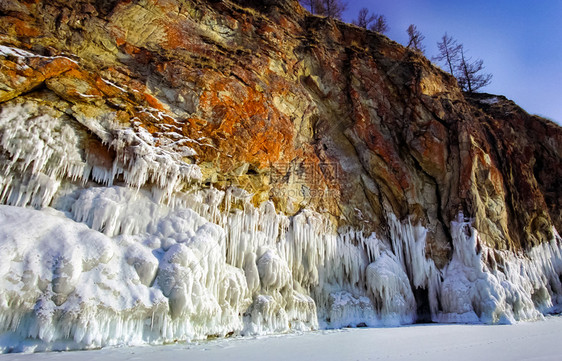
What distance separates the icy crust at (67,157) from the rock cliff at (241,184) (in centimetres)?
4

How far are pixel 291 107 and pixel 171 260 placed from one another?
8.48 metres

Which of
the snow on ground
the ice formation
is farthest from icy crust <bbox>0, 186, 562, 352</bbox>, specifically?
the snow on ground

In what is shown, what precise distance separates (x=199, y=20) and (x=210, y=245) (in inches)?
377

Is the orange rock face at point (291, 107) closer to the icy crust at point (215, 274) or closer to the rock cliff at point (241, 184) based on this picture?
the rock cliff at point (241, 184)

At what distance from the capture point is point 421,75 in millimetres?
16438

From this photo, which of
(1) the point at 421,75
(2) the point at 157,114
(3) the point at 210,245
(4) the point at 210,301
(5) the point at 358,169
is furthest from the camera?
(1) the point at 421,75

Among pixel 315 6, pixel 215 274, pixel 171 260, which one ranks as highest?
pixel 315 6

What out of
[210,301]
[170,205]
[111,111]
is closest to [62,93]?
[111,111]

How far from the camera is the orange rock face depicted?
9219 mm

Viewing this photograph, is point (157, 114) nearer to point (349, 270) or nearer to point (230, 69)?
point (230, 69)

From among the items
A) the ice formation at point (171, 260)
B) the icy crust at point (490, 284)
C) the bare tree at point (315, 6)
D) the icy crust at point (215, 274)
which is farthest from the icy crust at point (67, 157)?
the bare tree at point (315, 6)

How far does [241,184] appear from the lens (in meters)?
10.9

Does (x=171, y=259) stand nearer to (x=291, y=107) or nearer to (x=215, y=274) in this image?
(x=215, y=274)

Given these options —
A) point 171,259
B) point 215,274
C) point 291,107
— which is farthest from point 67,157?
point 291,107
